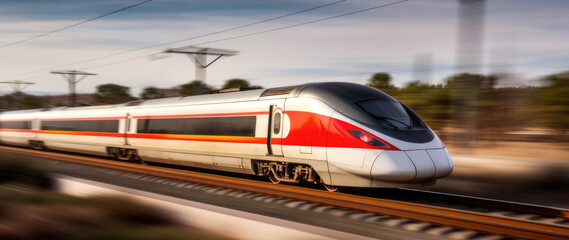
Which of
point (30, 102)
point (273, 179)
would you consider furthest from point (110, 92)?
point (273, 179)

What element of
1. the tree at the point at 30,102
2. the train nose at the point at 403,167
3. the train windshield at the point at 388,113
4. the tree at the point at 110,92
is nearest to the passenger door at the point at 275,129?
the train windshield at the point at 388,113

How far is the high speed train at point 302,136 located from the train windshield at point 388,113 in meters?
0.03

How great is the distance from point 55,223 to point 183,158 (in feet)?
23.2

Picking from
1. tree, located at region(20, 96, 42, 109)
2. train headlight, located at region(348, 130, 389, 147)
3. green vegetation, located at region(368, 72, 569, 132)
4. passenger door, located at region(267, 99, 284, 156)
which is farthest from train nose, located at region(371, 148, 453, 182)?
tree, located at region(20, 96, 42, 109)

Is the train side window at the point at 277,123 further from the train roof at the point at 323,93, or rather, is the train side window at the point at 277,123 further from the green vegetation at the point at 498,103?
the green vegetation at the point at 498,103

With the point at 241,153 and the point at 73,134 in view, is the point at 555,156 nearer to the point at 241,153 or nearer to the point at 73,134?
the point at 241,153

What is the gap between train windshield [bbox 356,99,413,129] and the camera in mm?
8320

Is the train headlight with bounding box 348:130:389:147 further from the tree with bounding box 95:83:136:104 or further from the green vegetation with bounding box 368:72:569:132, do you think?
the tree with bounding box 95:83:136:104

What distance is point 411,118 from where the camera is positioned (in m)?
8.95

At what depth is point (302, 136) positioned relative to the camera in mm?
8773

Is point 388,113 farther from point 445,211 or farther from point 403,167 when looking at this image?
point 445,211

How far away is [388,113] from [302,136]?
5.48 ft

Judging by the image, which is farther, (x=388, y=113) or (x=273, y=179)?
(x=273, y=179)

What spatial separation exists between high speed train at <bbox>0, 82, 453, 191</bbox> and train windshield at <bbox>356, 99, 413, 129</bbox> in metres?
0.03
